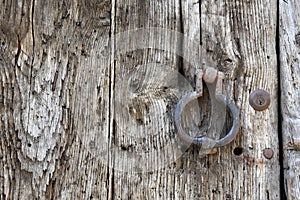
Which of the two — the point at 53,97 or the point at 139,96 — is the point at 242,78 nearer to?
the point at 139,96

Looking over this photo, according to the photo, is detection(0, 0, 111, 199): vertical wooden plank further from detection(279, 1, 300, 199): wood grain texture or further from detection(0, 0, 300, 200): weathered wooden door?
detection(279, 1, 300, 199): wood grain texture

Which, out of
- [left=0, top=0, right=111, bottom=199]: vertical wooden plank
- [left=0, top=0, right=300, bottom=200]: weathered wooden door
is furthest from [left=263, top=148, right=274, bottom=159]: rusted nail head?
[left=0, top=0, right=111, bottom=199]: vertical wooden plank

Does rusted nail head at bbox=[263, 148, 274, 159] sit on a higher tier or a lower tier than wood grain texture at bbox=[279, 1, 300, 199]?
lower

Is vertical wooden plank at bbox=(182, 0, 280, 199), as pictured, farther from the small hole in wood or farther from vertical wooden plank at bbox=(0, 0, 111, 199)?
vertical wooden plank at bbox=(0, 0, 111, 199)

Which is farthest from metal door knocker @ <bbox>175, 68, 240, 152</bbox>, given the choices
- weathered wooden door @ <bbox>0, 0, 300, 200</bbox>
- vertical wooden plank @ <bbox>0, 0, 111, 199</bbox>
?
vertical wooden plank @ <bbox>0, 0, 111, 199</bbox>

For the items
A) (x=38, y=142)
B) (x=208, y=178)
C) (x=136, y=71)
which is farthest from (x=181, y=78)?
(x=38, y=142)

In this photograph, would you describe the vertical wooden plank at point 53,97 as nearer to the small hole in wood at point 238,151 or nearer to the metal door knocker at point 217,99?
the metal door knocker at point 217,99

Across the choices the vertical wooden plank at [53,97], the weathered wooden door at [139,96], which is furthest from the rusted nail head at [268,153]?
the vertical wooden plank at [53,97]
